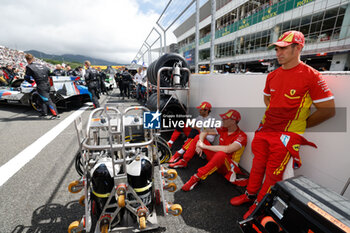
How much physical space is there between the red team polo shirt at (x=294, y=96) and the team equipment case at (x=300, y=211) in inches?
20.8

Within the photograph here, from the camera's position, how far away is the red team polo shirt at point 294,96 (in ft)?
4.38

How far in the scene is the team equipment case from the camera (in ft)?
2.89

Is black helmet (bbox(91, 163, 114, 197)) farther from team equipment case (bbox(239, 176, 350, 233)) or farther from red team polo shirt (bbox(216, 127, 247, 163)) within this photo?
red team polo shirt (bbox(216, 127, 247, 163))

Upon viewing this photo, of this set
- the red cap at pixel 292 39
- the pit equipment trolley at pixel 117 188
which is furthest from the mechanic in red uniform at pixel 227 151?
the red cap at pixel 292 39

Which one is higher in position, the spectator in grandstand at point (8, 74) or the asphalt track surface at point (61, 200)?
the spectator in grandstand at point (8, 74)

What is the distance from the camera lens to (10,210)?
5.75 feet

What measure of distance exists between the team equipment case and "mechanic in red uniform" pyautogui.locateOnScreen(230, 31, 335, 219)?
0.35m

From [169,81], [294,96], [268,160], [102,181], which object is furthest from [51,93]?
[294,96]

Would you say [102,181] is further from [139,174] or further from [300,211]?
[300,211]

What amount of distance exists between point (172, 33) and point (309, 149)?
4618 millimetres

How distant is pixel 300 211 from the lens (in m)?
1.01

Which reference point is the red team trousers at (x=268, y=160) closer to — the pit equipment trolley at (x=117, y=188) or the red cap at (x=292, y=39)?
the red cap at (x=292, y=39)

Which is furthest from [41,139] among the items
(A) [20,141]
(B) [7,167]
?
(B) [7,167]

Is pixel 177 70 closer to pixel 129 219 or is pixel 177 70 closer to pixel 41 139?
pixel 129 219
